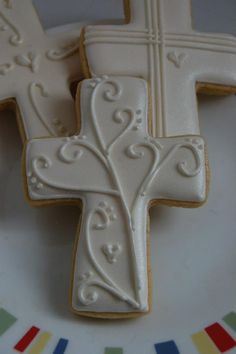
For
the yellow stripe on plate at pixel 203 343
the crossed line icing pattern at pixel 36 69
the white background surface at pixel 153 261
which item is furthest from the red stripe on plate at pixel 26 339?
the crossed line icing pattern at pixel 36 69

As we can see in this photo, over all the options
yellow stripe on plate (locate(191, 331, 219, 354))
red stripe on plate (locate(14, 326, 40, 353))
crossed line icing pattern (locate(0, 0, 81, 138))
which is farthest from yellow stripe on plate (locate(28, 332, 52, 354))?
crossed line icing pattern (locate(0, 0, 81, 138))

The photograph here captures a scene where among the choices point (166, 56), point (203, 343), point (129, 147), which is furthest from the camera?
point (166, 56)

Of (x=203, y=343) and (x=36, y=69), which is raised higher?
(x=36, y=69)

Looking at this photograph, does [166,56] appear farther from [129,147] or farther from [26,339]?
[26,339]

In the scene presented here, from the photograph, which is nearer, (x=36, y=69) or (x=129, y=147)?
(x=129, y=147)

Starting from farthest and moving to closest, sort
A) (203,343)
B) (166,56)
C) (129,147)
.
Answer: (166,56) → (129,147) → (203,343)

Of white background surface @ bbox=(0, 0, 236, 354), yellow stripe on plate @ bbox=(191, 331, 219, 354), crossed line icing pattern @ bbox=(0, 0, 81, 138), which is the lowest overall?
yellow stripe on plate @ bbox=(191, 331, 219, 354)

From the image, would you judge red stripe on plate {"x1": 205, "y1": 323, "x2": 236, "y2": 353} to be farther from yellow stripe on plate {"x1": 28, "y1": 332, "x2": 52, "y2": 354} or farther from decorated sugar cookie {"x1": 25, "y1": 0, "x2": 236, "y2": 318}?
yellow stripe on plate {"x1": 28, "y1": 332, "x2": 52, "y2": 354}

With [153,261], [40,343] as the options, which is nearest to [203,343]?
[153,261]
